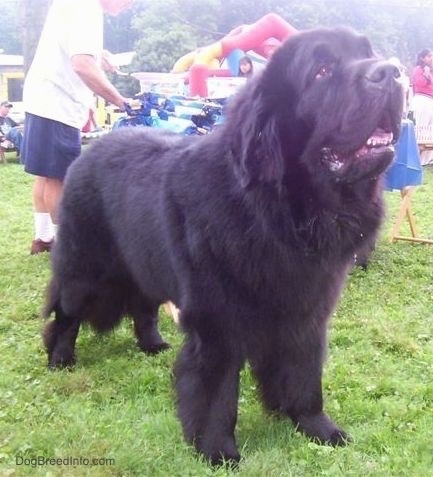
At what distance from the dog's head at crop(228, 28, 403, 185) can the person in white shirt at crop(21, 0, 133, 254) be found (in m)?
1.93

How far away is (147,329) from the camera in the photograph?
121 inches

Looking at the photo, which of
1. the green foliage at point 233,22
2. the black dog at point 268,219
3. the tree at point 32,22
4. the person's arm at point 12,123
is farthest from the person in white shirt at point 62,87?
the green foliage at point 233,22

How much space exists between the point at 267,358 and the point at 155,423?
1.68ft

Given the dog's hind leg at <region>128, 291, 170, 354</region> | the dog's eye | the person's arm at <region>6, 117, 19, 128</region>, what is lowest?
the person's arm at <region>6, 117, 19, 128</region>

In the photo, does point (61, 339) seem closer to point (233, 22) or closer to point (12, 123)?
point (12, 123)

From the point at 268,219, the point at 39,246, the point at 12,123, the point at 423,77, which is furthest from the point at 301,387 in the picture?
the point at 12,123

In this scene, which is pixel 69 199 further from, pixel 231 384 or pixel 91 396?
pixel 231 384

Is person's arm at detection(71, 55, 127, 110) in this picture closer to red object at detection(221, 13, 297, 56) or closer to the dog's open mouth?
the dog's open mouth

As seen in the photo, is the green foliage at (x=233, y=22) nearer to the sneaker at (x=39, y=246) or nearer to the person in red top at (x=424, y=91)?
the person in red top at (x=424, y=91)

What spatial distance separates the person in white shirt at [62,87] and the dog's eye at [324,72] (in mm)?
2014

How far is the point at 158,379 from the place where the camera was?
9.10 ft

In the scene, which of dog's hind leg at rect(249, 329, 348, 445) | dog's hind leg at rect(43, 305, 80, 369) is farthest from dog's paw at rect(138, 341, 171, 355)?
dog's hind leg at rect(249, 329, 348, 445)

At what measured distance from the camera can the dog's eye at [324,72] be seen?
1.83m

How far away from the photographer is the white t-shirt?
11.9ft
